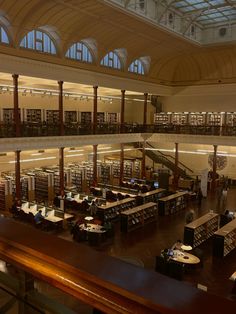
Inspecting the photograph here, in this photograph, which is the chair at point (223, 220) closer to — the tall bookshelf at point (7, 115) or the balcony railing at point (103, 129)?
the balcony railing at point (103, 129)

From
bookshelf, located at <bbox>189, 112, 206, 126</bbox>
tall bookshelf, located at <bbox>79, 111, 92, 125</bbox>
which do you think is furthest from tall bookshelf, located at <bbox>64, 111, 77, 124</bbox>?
bookshelf, located at <bbox>189, 112, 206, 126</bbox>

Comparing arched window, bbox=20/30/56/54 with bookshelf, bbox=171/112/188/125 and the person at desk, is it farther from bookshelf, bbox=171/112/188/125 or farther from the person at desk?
bookshelf, bbox=171/112/188/125

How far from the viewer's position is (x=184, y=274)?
985 centimetres

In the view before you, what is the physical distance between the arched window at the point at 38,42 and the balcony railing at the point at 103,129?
12.5 feet

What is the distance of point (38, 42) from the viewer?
16.1 m

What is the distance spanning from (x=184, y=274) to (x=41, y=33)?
520 inches

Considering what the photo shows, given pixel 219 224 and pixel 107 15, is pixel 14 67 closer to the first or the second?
pixel 107 15

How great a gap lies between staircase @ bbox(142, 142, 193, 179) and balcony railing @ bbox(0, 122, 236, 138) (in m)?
3.33

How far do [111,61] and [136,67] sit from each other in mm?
2806

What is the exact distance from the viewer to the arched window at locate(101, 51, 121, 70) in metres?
20.4

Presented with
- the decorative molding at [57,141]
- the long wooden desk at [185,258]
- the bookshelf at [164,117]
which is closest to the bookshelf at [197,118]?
the bookshelf at [164,117]

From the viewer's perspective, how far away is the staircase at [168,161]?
24.5 metres

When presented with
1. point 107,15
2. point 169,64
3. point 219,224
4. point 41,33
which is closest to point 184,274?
point 219,224

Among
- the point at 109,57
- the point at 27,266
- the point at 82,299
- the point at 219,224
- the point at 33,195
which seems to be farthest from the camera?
the point at 109,57
